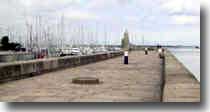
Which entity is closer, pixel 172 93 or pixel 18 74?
pixel 172 93

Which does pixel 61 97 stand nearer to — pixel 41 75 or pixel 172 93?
pixel 172 93

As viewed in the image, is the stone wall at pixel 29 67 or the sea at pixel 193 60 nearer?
the sea at pixel 193 60

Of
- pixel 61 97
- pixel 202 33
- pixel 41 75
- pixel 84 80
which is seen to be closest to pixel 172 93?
pixel 202 33

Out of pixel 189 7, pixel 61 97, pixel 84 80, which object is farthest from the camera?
pixel 84 80

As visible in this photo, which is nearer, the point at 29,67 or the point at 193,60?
the point at 193,60

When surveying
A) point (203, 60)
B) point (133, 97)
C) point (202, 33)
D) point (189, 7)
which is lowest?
point (133, 97)

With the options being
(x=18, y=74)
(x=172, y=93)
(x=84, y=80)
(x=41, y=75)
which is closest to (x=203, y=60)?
(x=172, y=93)

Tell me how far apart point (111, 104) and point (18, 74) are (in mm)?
5114

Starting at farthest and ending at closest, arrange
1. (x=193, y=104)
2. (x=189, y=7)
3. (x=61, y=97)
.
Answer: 1. (x=61, y=97)
2. (x=189, y=7)
3. (x=193, y=104)

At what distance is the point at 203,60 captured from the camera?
616 centimetres

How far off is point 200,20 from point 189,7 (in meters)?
0.53

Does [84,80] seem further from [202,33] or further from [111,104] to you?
[202,33]

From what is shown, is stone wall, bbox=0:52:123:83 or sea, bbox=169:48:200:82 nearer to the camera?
sea, bbox=169:48:200:82

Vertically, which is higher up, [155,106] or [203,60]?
[203,60]
